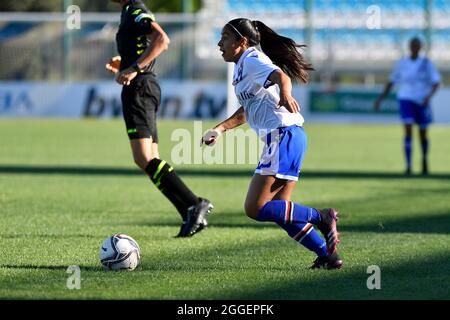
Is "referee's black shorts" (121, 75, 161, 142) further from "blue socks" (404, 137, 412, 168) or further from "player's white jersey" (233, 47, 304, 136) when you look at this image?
"blue socks" (404, 137, 412, 168)

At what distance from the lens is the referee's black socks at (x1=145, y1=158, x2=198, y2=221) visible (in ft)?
31.8

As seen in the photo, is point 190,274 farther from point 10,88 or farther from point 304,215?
point 10,88

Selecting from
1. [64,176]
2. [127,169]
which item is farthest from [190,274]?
[127,169]

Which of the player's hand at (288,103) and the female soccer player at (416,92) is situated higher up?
the player's hand at (288,103)

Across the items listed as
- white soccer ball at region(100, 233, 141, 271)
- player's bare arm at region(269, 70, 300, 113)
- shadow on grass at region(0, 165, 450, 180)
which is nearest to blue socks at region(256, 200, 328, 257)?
player's bare arm at region(269, 70, 300, 113)

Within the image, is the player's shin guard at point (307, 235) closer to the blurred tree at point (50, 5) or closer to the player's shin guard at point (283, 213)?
the player's shin guard at point (283, 213)

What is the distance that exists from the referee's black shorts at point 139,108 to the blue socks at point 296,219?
2.45 m

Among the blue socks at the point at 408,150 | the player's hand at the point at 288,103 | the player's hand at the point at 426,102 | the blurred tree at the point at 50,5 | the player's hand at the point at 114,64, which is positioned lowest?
the blue socks at the point at 408,150

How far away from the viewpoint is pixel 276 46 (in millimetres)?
7871

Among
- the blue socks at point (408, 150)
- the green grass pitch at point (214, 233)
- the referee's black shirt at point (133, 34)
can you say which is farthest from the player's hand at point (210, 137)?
the blue socks at point (408, 150)

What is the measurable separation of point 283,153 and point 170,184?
7.99 ft

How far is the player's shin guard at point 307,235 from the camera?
24.5 feet

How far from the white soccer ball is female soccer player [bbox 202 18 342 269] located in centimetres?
88

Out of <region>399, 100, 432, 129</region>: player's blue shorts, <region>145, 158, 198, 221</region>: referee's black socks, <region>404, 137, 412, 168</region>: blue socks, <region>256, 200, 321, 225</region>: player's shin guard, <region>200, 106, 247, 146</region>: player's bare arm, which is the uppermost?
<region>200, 106, 247, 146</region>: player's bare arm
